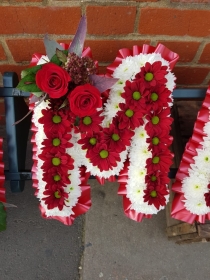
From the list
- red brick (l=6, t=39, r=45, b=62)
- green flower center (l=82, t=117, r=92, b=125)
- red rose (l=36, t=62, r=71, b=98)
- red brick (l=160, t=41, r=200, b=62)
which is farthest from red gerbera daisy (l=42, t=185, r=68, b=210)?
red brick (l=160, t=41, r=200, b=62)

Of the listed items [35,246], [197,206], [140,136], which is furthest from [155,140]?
[35,246]

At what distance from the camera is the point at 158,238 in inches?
57.0

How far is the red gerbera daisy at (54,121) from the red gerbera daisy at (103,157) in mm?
104

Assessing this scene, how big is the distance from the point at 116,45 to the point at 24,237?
92 centimetres

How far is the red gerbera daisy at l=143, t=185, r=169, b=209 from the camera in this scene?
96 cm

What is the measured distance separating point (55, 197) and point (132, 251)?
24.2 inches

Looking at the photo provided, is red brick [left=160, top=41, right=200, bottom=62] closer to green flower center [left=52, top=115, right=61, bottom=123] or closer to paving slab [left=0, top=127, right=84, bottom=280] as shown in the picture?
green flower center [left=52, top=115, right=61, bottom=123]

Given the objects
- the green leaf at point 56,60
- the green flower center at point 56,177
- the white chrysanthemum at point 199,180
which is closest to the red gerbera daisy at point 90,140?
the green flower center at point 56,177

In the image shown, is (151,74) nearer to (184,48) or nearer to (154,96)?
(154,96)

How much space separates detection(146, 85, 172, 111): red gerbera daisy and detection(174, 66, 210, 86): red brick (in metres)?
0.38

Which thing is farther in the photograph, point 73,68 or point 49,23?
point 49,23

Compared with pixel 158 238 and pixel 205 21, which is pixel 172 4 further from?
pixel 158 238

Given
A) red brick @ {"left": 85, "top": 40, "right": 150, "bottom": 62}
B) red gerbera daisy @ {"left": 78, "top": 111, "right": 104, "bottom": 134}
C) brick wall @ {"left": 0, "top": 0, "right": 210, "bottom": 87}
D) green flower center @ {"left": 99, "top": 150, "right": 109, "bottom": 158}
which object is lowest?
green flower center @ {"left": 99, "top": 150, "right": 109, "bottom": 158}

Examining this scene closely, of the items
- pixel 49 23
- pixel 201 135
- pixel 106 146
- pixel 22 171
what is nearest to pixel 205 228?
pixel 201 135
